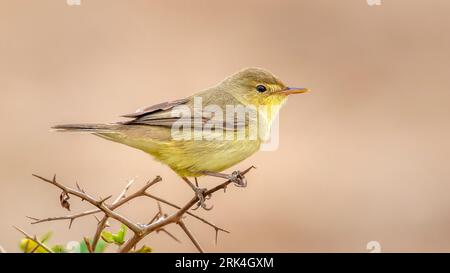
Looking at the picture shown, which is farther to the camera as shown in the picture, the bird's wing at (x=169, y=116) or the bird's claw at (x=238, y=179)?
the bird's wing at (x=169, y=116)

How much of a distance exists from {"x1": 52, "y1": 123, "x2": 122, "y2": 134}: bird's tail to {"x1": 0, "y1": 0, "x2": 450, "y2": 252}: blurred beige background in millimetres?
3378

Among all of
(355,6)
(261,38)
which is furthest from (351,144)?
(355,6)

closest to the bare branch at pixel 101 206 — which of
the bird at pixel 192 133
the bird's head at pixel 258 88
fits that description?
the bird at pixel 192 133

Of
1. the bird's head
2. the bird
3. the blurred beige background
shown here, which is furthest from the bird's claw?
the blurred beige background

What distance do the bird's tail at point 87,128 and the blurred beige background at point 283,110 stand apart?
338cm

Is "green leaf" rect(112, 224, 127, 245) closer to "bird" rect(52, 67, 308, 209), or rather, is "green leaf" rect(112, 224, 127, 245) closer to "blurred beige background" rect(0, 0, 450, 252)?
"bird" rect(52, 67, 308, 209)

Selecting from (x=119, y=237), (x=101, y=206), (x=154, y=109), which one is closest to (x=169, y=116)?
(x=154, y=109)

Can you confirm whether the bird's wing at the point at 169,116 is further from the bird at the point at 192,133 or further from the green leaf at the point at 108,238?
the green leaf at the point at 108,238

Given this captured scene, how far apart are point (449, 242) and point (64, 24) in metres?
Answer: 7.48

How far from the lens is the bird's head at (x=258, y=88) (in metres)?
5.36

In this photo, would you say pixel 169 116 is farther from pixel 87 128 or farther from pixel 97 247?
pixel 97 247

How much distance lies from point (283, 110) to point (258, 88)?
3.98m

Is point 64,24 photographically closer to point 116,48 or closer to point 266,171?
point 116,48
